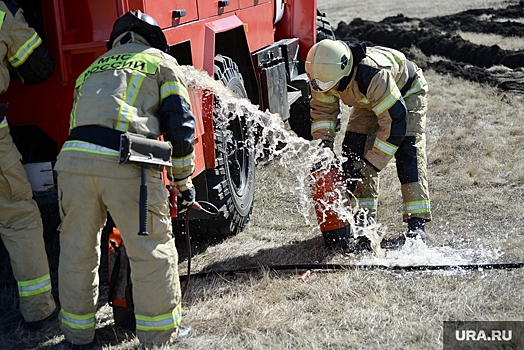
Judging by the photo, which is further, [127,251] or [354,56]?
[354,56]

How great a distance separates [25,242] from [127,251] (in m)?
0.80

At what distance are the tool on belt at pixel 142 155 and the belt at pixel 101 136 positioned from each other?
2.3 inches

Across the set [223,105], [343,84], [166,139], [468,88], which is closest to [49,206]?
[223,105]

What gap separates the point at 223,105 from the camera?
4.72 metres

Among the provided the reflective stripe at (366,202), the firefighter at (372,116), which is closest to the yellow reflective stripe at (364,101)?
the firefighter at (372,116)

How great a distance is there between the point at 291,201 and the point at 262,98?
→ 0.97 metres

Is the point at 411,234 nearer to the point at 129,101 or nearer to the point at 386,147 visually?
the point at 386,147

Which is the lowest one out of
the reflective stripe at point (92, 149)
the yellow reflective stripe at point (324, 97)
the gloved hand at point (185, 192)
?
the gloved hand at point (185, 192)

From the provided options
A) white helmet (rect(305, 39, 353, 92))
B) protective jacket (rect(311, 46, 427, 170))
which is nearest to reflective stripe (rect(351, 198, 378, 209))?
protective jacket (rect(311, 46, 427, 170))

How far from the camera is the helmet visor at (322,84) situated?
15.8 feet

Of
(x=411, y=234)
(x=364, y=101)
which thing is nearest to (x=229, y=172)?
(x=364, y=101)

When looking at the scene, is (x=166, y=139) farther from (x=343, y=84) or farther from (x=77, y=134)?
(x=343, y=84)

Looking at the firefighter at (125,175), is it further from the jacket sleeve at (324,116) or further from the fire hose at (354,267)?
the jacket sleeve at (324,116)

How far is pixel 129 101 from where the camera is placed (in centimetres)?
354
